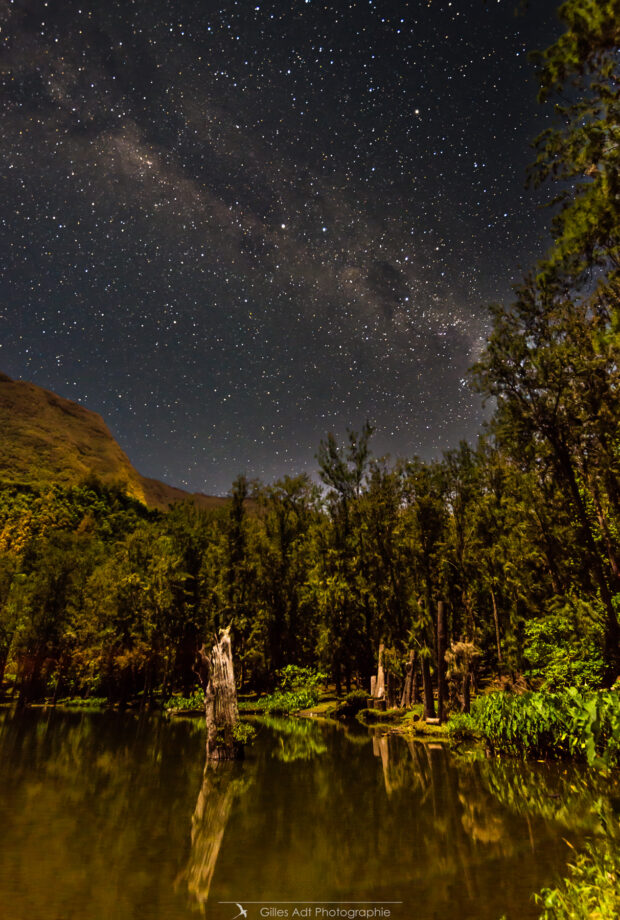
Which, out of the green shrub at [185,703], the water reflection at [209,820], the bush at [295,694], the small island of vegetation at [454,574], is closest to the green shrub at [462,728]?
the small island of vegetation at [454,574]

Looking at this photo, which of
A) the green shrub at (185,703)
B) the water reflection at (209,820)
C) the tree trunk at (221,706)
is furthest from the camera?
the green shrub at (185,703)

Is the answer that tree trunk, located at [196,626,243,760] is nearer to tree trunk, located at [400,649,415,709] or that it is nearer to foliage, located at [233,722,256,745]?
foliage, located at [233,722,256,745]

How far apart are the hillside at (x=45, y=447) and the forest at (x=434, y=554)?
847 inches

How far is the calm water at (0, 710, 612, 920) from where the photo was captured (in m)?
5.95

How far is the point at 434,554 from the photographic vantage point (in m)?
26.4

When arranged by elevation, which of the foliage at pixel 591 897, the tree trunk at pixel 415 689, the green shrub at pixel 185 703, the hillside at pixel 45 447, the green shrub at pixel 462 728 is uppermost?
the hillside at pixel 45 447

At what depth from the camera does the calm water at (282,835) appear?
5949 mm

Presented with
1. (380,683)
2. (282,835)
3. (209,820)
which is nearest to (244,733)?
(209,820)

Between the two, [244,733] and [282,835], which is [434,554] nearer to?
[244,733]

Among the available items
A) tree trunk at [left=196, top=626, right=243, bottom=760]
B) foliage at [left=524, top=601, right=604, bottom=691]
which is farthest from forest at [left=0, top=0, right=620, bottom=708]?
tree trunk at [left=196, top=626, right=243, bottom=760]

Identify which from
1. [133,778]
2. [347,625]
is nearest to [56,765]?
[133,778]

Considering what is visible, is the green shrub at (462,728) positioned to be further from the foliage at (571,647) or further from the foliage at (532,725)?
the foliage at (571,647)

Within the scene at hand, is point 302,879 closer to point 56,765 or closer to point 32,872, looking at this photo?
point 32,872

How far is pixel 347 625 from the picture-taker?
35.2m
